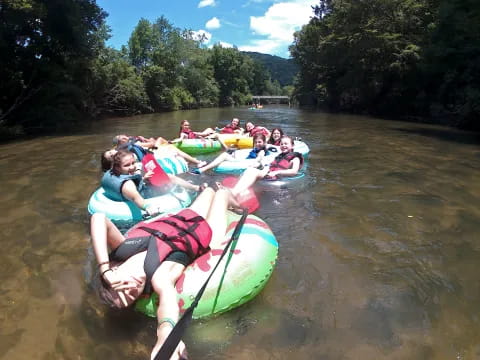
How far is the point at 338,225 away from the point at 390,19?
21631mm

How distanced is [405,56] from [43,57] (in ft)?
58.2

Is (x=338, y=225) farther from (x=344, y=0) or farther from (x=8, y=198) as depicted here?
(x=344, y=0)

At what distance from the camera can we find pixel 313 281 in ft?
10.8

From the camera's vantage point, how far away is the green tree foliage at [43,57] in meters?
12.7

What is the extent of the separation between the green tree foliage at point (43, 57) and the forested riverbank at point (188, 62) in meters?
0.04

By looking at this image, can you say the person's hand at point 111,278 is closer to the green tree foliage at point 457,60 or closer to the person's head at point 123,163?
the person's head at point 123,163

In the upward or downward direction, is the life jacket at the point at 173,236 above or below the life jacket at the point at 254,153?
above

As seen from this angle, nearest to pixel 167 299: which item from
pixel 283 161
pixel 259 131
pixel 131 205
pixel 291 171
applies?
pixel 131 205

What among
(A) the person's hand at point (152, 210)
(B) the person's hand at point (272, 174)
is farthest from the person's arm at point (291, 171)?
(A) the person's hand at point (152, 210)

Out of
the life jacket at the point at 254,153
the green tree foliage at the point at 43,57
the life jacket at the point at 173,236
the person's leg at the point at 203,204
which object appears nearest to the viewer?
the life jacket at the point at 173,236

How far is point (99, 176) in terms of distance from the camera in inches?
275

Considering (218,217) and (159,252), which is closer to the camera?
(159,252)

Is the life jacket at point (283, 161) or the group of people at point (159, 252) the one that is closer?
the group of people at point (159, 252)

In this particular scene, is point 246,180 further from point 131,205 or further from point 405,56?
point 405,56
